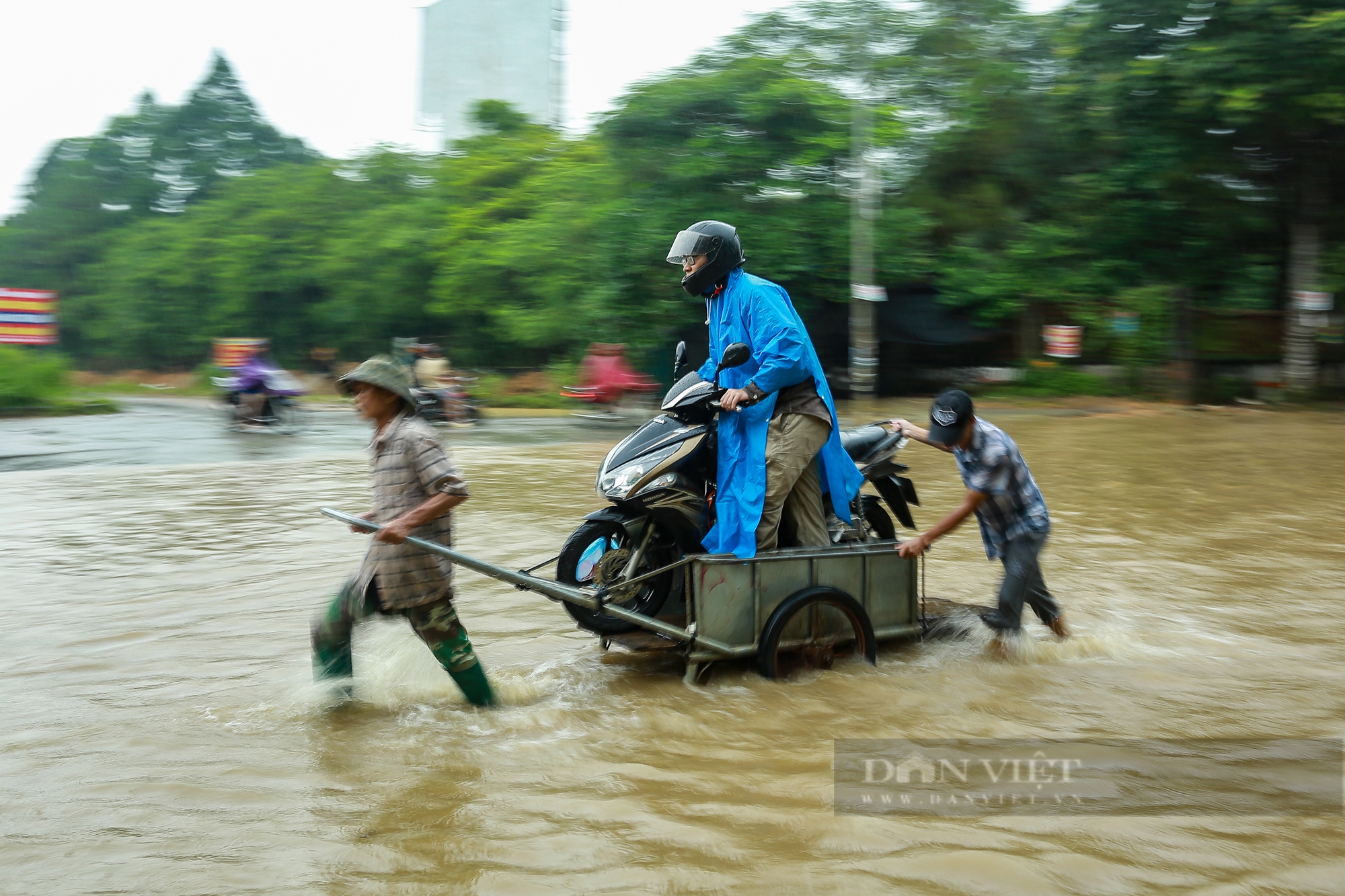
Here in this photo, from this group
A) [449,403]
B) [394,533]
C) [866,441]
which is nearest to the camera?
[394,533]

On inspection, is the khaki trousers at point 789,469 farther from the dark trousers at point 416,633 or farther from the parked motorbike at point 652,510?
the dark trousers at point 416,633

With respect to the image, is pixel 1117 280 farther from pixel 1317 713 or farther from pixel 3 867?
pixel 3 867

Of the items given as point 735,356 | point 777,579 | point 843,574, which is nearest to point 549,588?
point 777,579

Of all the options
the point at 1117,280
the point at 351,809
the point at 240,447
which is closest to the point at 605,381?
the point at 240,447

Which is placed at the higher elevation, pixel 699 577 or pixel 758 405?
pixel 758 405

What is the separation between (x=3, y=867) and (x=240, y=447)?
1277 cm

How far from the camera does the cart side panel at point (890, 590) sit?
16.0 ft

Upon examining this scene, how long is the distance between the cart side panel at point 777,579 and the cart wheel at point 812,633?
3cm

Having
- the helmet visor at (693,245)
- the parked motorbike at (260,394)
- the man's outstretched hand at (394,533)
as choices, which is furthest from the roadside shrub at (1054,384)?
the man's outstretched hand at (394,533)

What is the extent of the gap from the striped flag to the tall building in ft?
104

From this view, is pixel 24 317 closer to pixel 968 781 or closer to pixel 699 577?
pixel 699 577

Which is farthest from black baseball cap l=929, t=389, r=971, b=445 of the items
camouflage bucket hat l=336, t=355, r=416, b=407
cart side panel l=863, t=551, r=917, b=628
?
camouflage bucket hat l=336, t=355, r=416, b=407

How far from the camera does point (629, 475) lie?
4.70 metres

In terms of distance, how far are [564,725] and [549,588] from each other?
56 centimetres
